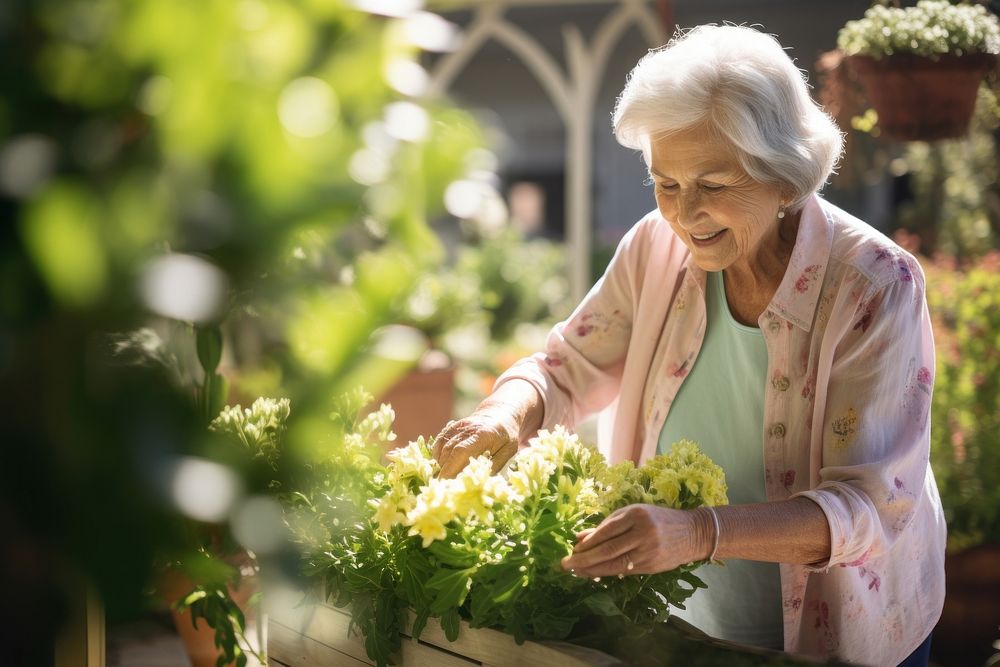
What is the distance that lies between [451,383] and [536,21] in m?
7.35

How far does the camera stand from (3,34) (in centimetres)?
43

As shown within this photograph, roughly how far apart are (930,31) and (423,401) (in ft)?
8.03

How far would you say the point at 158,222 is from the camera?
0.44m

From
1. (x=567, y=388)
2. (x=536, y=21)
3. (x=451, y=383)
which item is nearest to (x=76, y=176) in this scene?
(x=567, y=388)

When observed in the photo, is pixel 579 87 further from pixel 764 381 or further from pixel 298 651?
pixel 298 651

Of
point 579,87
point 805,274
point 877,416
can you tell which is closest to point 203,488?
point 877,416

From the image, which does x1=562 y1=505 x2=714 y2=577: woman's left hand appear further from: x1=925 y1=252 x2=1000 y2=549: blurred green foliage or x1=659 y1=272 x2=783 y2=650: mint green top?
x1=925 y1=252 x2=1000 y2=549: blurred green foliage

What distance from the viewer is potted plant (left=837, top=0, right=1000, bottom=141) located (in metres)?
2.90

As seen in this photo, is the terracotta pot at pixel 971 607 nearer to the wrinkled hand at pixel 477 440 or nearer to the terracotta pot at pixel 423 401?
the terracotta pot at pixel 423 401

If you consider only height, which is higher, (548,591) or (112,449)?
(112,449)

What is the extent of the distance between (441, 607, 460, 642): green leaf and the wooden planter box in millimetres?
30

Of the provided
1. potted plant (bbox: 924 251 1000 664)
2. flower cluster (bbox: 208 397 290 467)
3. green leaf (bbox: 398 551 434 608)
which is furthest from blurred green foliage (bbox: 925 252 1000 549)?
flower cluster (bbox: 208 397 290 467)

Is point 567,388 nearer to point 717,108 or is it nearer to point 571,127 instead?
point 717,108

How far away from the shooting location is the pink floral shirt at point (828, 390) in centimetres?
181
